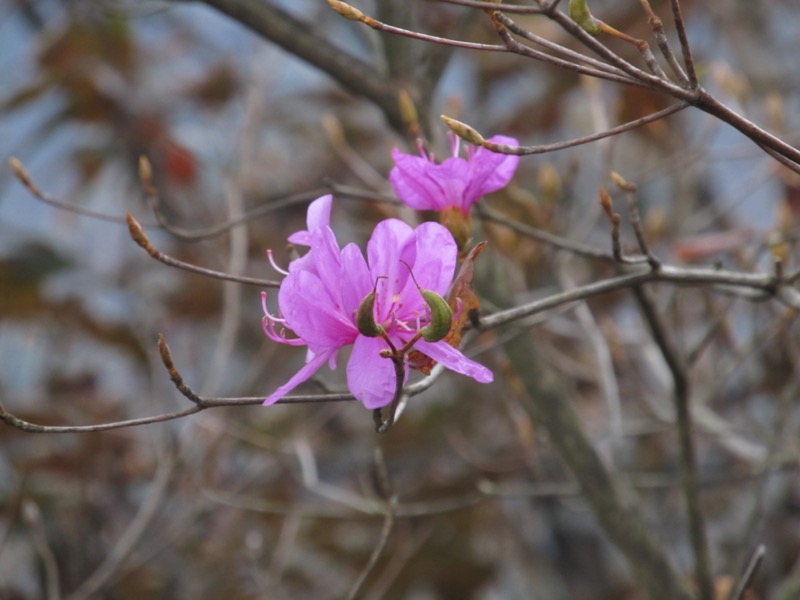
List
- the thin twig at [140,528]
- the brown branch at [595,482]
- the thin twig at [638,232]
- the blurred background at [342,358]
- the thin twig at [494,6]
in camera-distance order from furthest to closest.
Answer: the blurred background at [342,358] → the thin twig at [140,528] → the brown branch at [595,482] → the thin twig at [638,232] → the thin twig at [494,6]

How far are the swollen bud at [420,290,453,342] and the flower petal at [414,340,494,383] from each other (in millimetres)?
65

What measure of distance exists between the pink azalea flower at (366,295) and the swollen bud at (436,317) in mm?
62

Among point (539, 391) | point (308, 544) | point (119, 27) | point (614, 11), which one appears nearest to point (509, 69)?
point (614, 11)

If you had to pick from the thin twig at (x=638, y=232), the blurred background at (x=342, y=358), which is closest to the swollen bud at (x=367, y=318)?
the thin twig at (x=638, y=232)

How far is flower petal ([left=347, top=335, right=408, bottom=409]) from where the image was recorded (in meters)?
0.76

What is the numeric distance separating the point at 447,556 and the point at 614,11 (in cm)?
220

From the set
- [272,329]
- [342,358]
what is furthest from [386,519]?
[342,358]

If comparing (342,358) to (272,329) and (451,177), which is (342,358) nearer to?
(451,177)

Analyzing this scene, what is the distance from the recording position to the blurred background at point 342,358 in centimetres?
192

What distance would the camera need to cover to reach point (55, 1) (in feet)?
12.4

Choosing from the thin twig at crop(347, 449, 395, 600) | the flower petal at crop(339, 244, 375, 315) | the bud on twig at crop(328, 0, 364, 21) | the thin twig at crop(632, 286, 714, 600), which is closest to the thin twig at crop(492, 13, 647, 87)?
the bud on twig at crop(328, 0, 364, 21)

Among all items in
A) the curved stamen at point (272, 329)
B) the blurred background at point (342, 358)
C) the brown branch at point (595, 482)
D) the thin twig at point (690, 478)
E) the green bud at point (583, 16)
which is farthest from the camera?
the blurred background at point (342, 358)

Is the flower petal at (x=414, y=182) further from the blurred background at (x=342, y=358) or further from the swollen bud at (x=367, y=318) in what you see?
the blurred background at (x=342, y=358)

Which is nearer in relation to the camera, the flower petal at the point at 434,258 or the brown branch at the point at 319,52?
the flower petal at the point at 434,258
